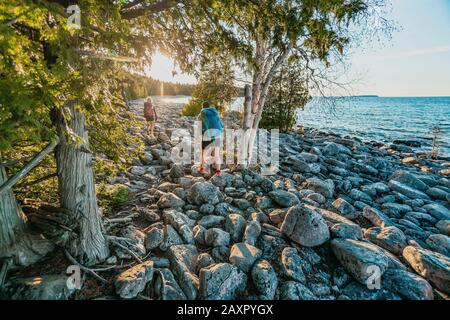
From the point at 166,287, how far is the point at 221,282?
0.79 meters

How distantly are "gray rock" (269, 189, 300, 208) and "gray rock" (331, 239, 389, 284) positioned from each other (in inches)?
65.6

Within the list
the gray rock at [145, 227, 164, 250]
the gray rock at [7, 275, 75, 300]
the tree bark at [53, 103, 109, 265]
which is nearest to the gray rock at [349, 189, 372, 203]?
the gray rock at [145, 227, 164, 250]

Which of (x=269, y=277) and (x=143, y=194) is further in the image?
(x=143, y=194)

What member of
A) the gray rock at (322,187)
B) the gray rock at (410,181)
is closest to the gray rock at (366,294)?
the gray rock at (322,187)

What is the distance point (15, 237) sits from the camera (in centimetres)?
325

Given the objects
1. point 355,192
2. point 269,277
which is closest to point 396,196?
point 355,192

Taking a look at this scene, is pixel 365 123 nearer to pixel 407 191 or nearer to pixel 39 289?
pixel 407 191

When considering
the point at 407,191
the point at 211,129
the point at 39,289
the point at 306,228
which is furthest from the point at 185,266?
the point at 407,191

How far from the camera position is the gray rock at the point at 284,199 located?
19.6 ft
